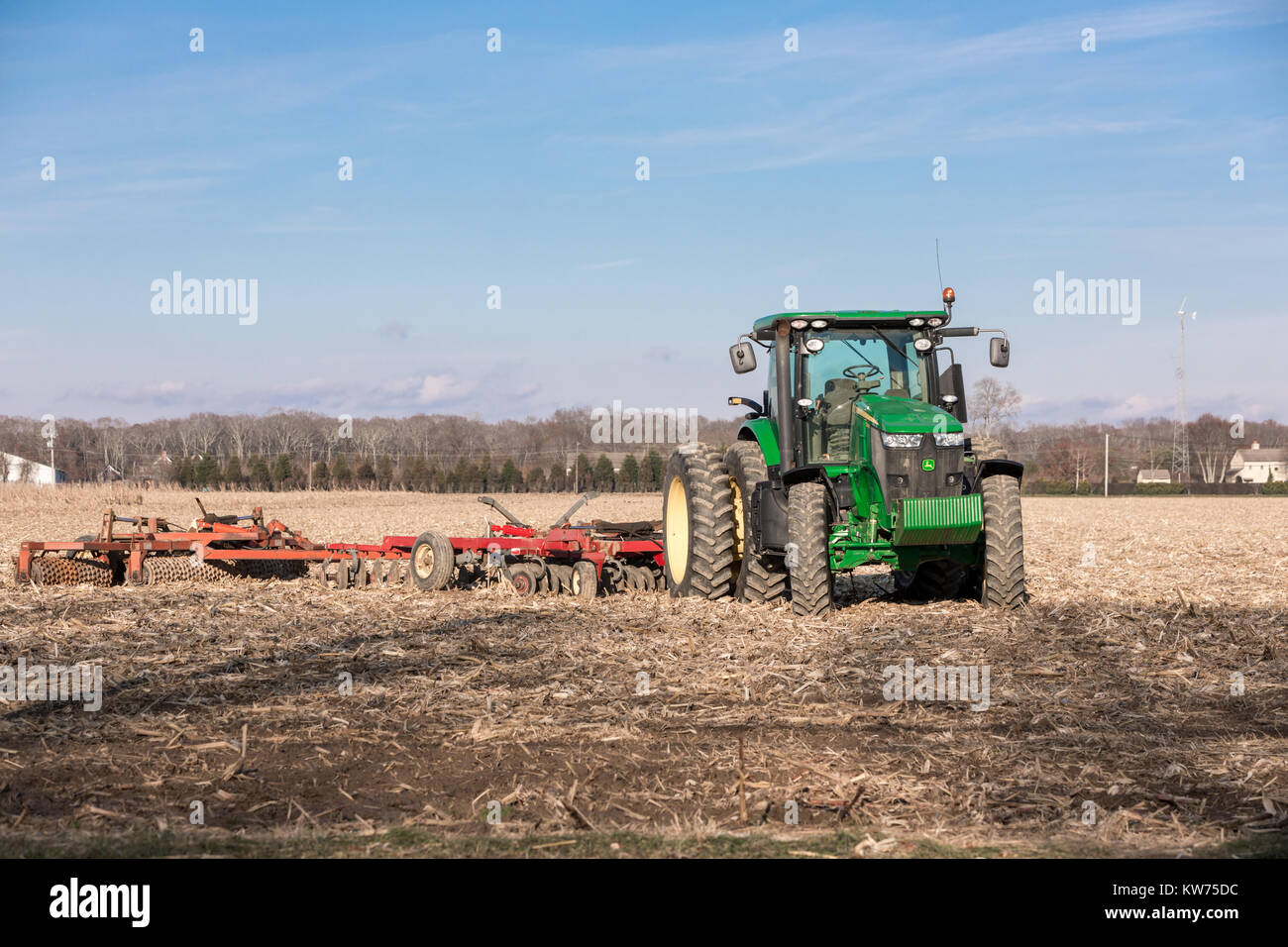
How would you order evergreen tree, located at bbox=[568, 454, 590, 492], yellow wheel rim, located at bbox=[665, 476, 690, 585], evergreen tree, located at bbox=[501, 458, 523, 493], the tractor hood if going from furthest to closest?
1. evergreen tree, located at bbox=[568, 454, 590, 492]
2. evergreen tree, located at bbox=[501, 458, 523, 493]
3. yellow wheel rim, located at bbox=[665, 476, 690, 585]
4. the tractor hood

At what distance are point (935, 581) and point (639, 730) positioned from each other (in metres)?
6.31

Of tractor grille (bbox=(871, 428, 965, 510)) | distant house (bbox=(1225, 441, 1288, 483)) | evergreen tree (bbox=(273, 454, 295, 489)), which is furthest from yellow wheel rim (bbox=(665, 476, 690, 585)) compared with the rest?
distant house (bbox=(1225, 441, 1288, 483))

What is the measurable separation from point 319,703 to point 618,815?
9.15ft

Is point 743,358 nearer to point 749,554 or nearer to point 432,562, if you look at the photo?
point 749,554

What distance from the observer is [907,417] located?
9906 millimetres

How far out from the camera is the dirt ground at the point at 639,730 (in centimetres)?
462

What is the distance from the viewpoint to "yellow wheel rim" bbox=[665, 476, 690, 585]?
39.4ft

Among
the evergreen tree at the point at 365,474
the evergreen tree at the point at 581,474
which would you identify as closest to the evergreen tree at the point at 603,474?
the evergreen tree at the point at 581,474

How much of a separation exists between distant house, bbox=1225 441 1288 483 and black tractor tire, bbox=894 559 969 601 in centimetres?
11853

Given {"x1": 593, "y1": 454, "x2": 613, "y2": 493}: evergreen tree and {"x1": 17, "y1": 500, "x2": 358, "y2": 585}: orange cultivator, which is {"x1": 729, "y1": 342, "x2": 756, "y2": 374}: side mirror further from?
{"x1": 593, "y1": 454, "x2": 613, "y2": 493}: evergreen tree

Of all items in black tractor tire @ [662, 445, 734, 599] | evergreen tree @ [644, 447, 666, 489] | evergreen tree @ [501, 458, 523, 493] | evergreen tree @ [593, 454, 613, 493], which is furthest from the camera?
evergreen tree @ [501, 458, 523, 493]

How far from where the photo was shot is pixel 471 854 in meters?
4.27

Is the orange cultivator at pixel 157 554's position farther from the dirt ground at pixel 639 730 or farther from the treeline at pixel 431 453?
the treeline at pixel 431 453
